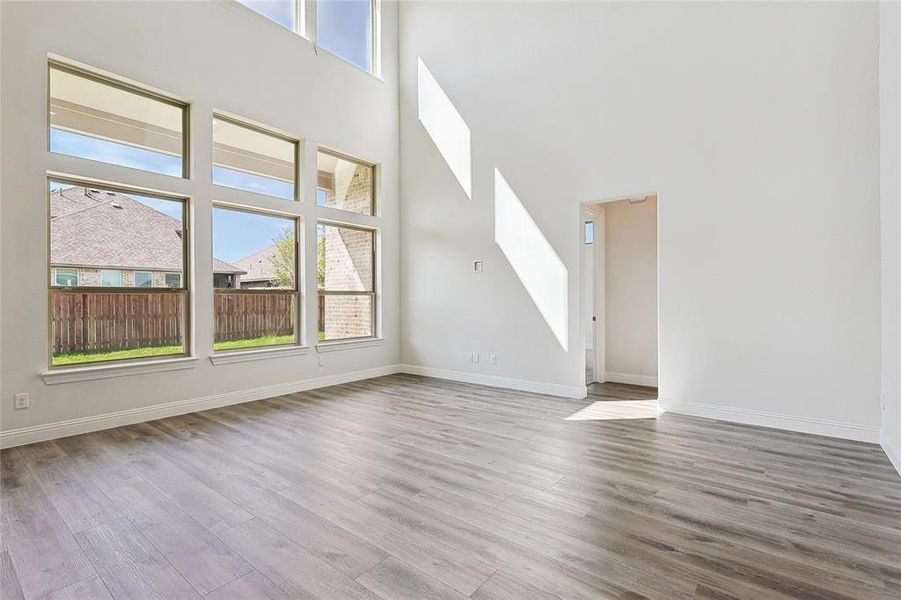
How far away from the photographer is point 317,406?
15.2 feet

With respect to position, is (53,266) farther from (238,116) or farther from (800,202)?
(800,202)

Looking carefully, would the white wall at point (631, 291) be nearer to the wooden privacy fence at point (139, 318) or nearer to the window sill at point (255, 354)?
the window sill at point (255, 354)

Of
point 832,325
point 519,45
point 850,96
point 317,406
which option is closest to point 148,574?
point 317,406

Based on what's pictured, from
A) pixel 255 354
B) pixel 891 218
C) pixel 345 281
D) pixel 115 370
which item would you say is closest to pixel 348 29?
pixel 345 281

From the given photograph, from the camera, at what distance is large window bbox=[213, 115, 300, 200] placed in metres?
4.79

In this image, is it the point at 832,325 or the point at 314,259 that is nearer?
the point at 832,325

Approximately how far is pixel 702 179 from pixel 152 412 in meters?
5.83

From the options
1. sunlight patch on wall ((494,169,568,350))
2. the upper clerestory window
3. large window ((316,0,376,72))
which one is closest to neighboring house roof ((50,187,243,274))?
the upper clerestory window

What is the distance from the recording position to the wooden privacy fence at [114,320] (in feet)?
12.2

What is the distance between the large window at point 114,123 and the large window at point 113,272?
33 centimetres

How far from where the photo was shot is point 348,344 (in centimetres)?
596

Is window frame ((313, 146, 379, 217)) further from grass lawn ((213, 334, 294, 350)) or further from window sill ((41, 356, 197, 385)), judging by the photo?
window sill ((41, 356, 197, 385))

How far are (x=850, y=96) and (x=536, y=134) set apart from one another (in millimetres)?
2876

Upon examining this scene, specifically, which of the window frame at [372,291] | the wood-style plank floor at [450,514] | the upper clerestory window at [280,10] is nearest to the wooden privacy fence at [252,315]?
the window frame at [372,291]
